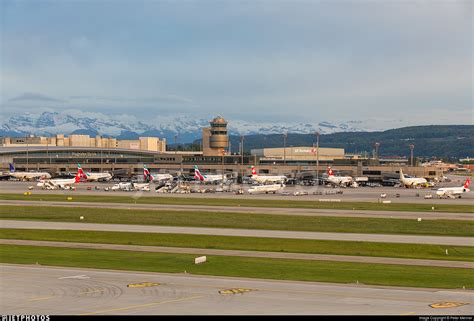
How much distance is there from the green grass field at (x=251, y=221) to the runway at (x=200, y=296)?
108 feet

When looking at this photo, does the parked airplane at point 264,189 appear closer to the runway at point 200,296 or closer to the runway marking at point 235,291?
the runway at point 200,296

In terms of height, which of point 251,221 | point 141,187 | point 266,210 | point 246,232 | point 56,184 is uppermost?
point 246,232

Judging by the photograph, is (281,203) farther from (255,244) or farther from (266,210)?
(255,244)

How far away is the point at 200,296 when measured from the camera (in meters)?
37.9

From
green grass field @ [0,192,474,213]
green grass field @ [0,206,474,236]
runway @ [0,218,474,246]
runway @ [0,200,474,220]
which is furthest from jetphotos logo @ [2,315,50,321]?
green grass field @ [0,192,474,213]

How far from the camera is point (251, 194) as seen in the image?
476ft

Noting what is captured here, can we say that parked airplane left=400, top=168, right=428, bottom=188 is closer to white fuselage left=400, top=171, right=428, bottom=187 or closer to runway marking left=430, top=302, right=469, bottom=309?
white fuselage left=400, top=171, right=428, bottom=187

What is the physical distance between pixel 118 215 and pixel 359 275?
169 feet

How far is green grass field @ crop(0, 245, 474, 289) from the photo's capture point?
44219 mm

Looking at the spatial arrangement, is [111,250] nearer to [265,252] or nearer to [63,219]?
[265,252]

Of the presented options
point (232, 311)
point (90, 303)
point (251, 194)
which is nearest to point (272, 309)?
point (232, 311)

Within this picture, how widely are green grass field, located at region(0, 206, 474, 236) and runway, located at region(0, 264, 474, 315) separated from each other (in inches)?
1293

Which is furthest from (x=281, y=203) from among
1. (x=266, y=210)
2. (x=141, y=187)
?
(x=141, y=187)

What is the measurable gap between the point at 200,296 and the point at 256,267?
38.9ft
